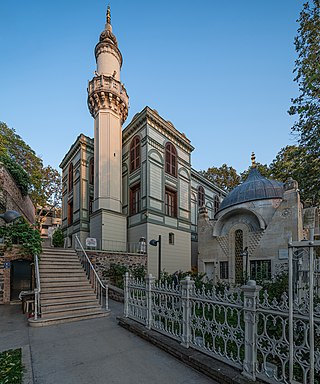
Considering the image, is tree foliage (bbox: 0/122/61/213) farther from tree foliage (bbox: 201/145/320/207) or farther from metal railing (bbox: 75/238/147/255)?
tree foliage (bbox: 201/145/320/207)

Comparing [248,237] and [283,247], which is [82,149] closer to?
[248,237]

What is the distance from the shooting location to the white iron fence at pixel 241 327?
9.96ft

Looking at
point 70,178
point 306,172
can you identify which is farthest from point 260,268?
point 70,178

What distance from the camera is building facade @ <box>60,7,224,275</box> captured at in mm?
15820

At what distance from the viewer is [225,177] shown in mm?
31125

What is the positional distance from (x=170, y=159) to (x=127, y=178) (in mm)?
3469

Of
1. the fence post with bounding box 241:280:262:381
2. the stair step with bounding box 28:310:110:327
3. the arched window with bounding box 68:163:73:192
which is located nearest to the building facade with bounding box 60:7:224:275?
the arched window with bounding box 68:163:73:192

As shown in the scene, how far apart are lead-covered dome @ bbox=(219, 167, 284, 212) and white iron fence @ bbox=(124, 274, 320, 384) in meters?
10.1

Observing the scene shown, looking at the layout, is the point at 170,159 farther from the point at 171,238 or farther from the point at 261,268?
the point at 261,268

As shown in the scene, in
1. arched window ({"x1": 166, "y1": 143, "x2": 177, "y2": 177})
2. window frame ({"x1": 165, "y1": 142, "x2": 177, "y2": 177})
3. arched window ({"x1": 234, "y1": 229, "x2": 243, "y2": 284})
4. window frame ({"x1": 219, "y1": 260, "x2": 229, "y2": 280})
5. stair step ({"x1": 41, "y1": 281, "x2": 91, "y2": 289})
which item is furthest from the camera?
arched window ({"x1": 166, "y1": 143, "x2": 177, "y2": 177})

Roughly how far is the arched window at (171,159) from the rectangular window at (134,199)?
2.66 m

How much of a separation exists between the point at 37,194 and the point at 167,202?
17.4m

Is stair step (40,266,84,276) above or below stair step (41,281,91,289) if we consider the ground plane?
above

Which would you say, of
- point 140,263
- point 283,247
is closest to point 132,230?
point 140,263
